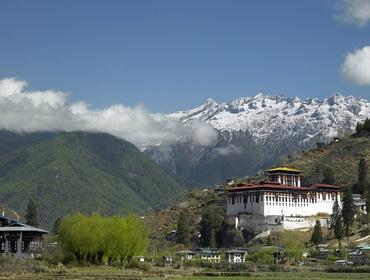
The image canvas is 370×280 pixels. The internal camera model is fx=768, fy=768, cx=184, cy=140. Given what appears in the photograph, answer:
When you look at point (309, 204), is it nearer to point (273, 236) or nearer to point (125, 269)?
point (273, 236)

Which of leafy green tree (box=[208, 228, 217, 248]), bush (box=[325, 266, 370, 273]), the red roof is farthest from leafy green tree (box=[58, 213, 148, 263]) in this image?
the red roof

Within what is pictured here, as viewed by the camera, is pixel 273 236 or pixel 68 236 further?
pixel 273 236

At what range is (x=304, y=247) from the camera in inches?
6432

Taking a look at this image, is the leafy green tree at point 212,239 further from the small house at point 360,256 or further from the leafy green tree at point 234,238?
the small house at point 360,256

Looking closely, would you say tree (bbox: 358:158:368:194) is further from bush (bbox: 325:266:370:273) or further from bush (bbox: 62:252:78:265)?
bush (bbox: 62:252:78:265)

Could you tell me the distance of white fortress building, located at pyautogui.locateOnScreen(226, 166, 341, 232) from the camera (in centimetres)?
18112

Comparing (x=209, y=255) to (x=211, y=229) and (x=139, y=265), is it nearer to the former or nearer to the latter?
(x=211, y=229)

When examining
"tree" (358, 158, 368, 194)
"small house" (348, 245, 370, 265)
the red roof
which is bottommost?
"small house" (348, 245, 370, 265)

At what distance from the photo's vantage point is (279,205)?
7254 inches

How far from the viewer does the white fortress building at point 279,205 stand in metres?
181

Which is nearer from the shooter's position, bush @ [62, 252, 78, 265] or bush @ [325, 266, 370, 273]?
bush @ [325, 266, 370, 273]

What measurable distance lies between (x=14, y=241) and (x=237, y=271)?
4257 cm

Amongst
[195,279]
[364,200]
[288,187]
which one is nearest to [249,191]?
[288,187]

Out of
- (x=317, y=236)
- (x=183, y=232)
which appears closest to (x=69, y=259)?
(x=317, y=236)
